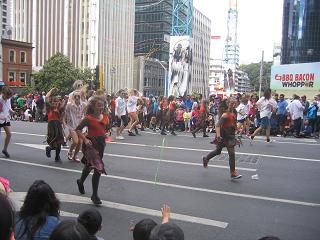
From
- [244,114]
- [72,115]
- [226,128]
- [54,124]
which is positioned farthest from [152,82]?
[226,128]

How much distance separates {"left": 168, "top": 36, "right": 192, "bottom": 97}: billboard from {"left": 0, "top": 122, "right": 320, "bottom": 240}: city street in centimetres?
2940

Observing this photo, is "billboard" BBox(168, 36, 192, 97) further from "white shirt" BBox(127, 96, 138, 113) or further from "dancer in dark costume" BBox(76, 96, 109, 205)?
"dancer in dark costume" BBox(76, 96, 109, 205)

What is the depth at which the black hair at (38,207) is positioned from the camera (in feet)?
11.0

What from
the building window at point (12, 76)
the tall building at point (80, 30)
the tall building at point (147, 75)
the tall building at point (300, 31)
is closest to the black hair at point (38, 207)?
the building window at point (12, 76)

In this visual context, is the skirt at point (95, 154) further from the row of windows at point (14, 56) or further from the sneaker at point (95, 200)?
the row of windows at point (14, 56)

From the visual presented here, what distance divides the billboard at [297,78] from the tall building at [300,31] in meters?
54.3

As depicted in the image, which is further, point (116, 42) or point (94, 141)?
point (116, 42)

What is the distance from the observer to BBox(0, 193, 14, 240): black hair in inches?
81.1

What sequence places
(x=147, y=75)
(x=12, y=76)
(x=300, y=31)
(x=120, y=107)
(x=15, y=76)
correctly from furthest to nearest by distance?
(x=147, y=75), (x=300, y=31), (x=15, y=76), (x=12, y=76), (x=120, y=107)

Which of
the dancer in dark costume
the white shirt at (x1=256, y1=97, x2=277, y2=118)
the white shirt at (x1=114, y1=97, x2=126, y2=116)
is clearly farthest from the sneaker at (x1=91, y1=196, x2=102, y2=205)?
the white shirt at (x1=114, y1=97, x2=126, y2=116)

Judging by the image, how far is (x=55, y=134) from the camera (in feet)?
34.0

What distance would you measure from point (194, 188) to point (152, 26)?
111701mm

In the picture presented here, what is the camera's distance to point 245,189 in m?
7.94

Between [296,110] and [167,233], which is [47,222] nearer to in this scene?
[167,233]
